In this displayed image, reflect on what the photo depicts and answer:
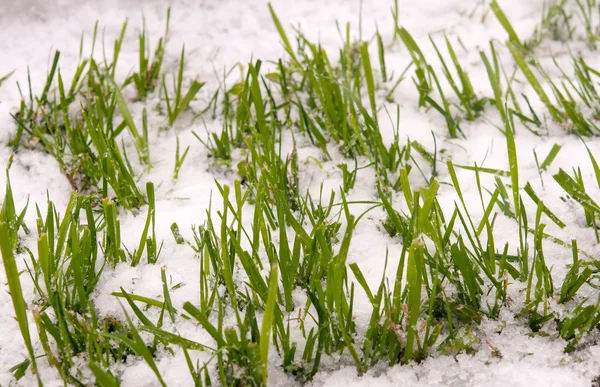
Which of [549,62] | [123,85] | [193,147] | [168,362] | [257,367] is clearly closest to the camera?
[257,367]

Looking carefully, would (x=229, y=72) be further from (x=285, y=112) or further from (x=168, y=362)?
(x=168, y=362)

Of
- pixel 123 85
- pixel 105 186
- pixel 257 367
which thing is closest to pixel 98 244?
pixel 105 186

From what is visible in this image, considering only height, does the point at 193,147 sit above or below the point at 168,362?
above

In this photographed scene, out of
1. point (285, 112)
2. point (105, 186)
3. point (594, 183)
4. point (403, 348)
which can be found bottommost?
point (403, 348)

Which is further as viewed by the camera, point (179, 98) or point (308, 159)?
point (179, 98)

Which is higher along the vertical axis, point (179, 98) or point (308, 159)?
point (179, 98)

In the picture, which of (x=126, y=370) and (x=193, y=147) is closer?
(x=126, y=370)

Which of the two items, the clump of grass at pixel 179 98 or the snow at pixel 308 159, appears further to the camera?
the clump of grass at pixel 179 98

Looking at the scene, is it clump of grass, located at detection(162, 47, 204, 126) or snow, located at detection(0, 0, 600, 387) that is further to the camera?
clump of grass, located at detection(162, 47, 204, 126)
